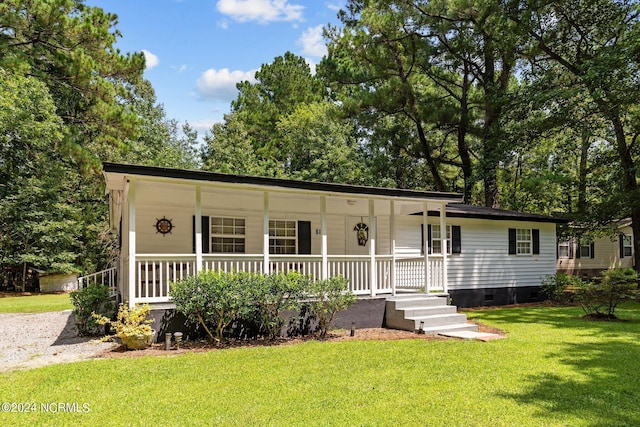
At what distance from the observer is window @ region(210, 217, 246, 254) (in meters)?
11.2

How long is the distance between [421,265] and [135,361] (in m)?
8.08

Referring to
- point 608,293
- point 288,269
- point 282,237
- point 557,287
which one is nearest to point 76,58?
point 282,237

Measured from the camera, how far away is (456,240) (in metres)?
14.3

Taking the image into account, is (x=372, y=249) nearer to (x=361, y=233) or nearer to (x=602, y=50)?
(x=361, y=233)

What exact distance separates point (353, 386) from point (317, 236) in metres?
7.32

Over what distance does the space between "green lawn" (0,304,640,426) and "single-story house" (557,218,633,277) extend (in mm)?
21033

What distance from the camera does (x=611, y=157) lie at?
18625 millimetres

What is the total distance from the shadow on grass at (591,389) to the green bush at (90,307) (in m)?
7.78

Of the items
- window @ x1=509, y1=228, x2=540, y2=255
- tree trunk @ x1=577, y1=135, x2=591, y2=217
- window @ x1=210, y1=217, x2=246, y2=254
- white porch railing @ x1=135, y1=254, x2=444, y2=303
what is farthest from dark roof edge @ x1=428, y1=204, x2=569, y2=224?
window @ x1=210, y1=217, x2=246, y2=254

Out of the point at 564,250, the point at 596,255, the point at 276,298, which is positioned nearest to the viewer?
the point at 276,298

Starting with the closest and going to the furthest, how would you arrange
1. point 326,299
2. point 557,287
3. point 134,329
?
point 134,329, point 326,299, point 557,287

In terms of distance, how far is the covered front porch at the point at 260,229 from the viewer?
26.9 feet

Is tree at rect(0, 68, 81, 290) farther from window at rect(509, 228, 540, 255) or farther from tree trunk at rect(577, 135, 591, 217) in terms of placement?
tree trunk at rect(577, 135, 591, 217)

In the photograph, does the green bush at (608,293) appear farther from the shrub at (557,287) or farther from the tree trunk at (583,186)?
the tree trunk at (583,186)
